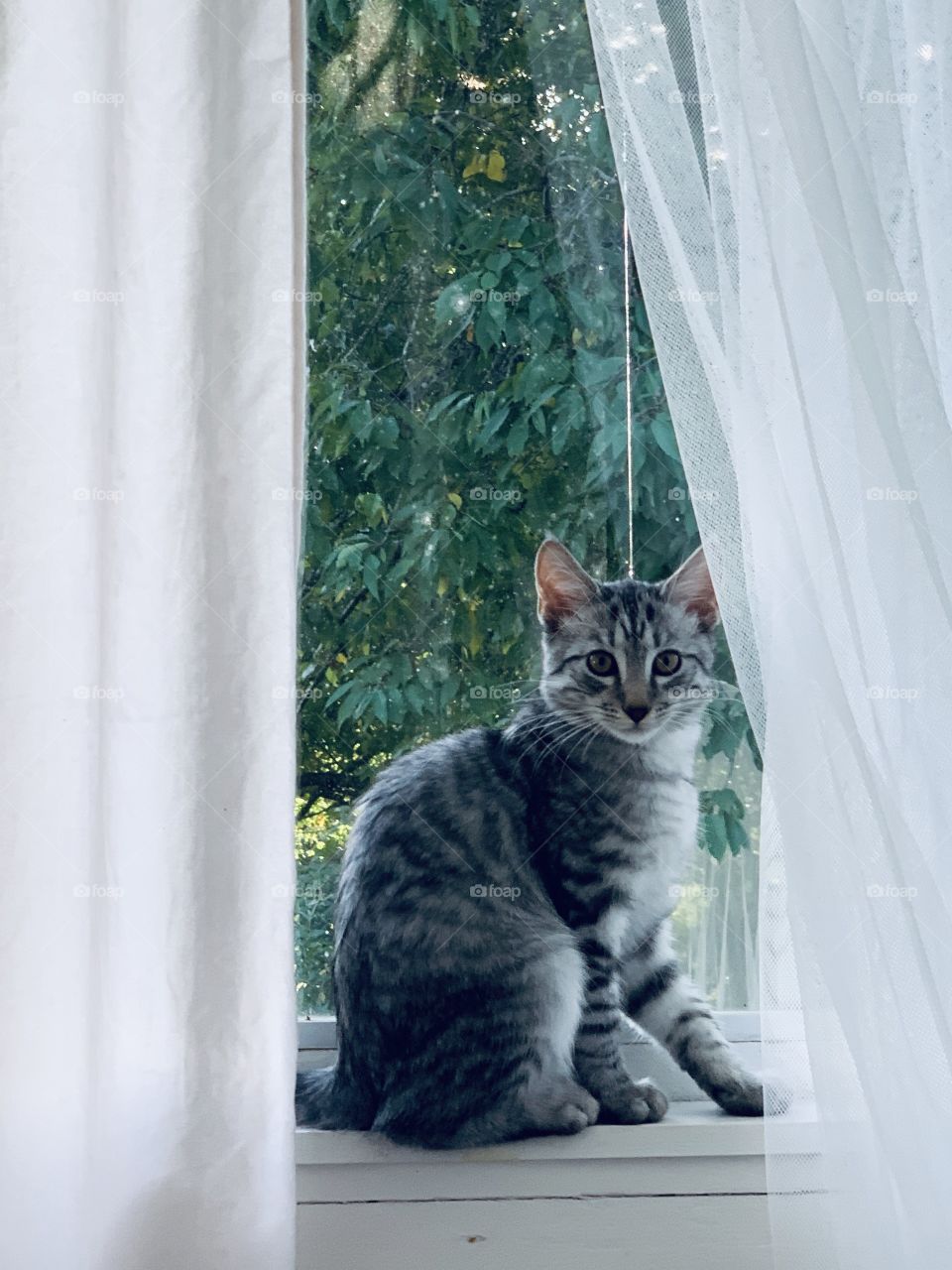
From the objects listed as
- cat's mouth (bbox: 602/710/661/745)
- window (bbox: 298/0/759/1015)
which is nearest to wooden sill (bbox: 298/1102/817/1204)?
window (bbox: 298/0/759/1015)

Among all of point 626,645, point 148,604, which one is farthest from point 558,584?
point 148,604

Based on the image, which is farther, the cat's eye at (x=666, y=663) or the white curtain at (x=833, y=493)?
the cat's eye at (x=666, y=663)

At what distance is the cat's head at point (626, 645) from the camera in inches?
46.9

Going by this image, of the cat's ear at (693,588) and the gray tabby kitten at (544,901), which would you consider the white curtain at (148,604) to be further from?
the cat's ear at (693,588)

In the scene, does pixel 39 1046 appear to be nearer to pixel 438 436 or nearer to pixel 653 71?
pixel 438 436

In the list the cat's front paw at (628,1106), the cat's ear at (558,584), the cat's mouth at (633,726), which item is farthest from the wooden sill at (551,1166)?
the cat's ear at (558,584)

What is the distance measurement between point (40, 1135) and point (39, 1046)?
7 centimetres

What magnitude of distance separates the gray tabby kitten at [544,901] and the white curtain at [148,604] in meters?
0.21

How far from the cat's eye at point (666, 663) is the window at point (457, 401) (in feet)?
0.22

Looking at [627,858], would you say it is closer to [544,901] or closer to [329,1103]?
[544,901]

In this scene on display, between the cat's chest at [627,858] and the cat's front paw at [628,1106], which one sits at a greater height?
the cat's chest at [627,858]

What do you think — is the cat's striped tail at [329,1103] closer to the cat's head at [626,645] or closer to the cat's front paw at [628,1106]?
the cat's front paw at [628,1106]

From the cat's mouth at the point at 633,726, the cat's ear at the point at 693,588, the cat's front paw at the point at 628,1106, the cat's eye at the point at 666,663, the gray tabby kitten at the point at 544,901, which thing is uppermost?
the cat's ear at the point at 693,588

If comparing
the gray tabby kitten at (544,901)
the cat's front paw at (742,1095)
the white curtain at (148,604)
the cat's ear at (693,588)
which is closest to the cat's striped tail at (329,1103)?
the gray tabby kitten at (544,901)
